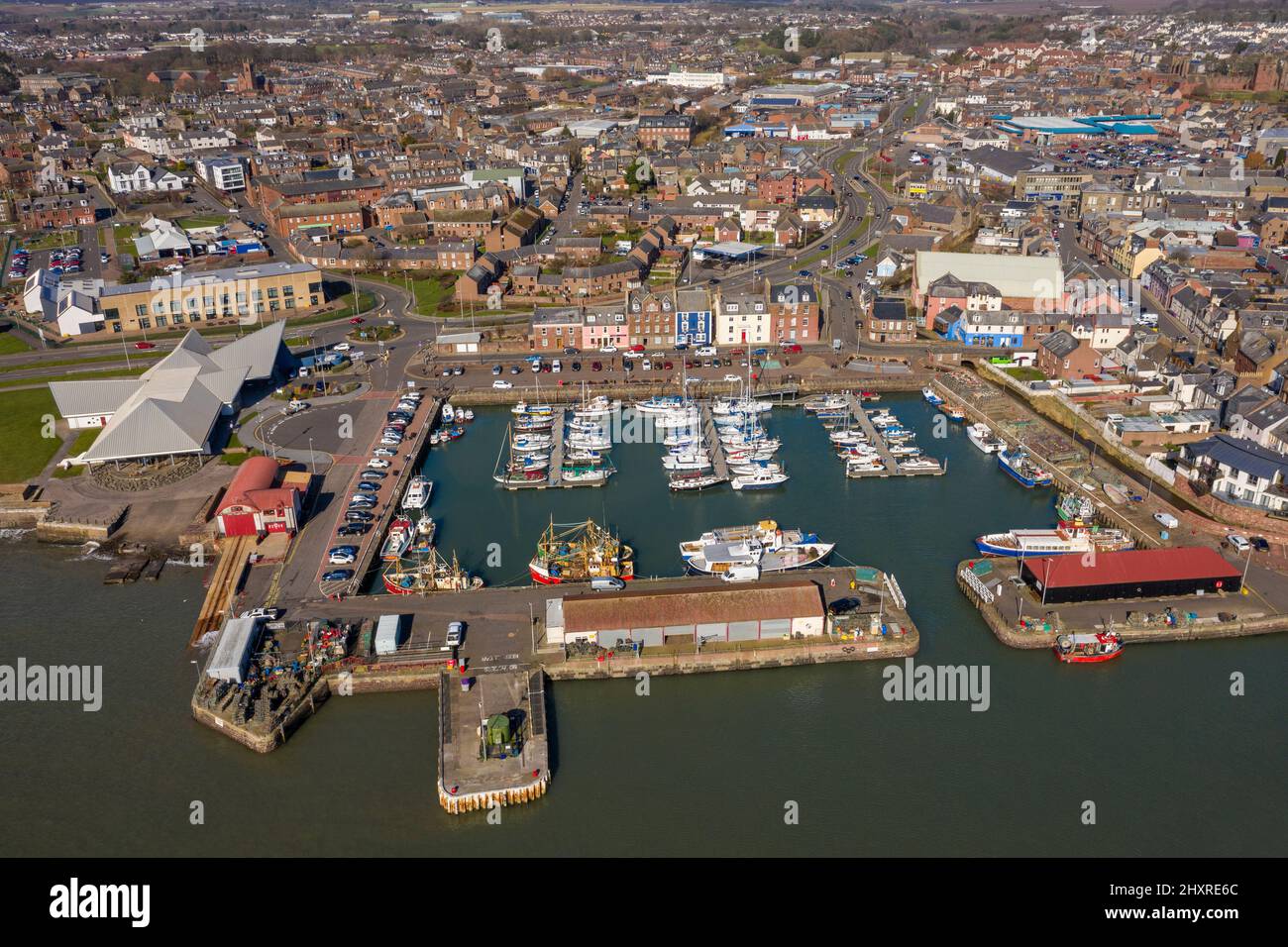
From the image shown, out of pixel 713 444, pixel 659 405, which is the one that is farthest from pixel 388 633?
pixel 659 405

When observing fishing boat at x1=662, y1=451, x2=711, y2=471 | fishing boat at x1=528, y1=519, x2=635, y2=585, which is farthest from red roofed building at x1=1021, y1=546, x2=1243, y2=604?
fishing boat at x1=662, y1=451, x2=711, y2=471

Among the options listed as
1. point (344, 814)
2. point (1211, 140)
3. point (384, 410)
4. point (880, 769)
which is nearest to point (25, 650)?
point (344, 814)

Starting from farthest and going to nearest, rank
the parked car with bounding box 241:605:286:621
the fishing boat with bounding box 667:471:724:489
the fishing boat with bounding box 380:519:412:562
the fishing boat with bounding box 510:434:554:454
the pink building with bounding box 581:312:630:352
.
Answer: the pink building with bounding box 581:312:630:352 < the fishing boat with bounding box 510:434:554:454 < the fishing boat with bounding box 667:471:724:489 < the fishing boat with bounding box 380:519:412:562 < the parked car with bounding box 241:605:286:621

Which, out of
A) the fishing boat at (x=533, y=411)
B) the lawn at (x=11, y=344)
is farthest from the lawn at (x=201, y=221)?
the fishing boat at (x=533, y=411)

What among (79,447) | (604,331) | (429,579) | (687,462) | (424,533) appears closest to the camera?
(429,579)

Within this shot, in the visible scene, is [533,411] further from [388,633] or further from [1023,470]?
[1023,470]

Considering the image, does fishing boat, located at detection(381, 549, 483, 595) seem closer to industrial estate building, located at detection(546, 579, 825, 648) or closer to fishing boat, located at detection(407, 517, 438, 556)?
fishing boat, located at detection(407, 517, 438, 556)
